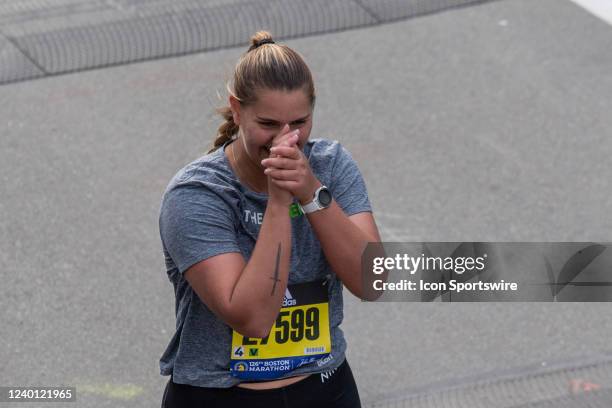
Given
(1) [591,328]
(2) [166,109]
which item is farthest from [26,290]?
(1) [591,328]

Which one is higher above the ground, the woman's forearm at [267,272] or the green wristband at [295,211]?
the green wristband at [295,211]

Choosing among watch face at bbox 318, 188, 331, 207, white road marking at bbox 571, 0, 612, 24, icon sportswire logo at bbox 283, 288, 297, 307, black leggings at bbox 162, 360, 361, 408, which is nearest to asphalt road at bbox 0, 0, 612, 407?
white road marking at bbox 571, 0, 612, 24

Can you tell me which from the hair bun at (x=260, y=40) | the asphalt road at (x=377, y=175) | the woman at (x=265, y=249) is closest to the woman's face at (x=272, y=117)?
the woman at (x=265, y=249)

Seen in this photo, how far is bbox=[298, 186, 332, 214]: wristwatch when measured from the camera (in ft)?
8.31

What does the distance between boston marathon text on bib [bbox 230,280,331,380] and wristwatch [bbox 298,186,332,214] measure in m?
0.26

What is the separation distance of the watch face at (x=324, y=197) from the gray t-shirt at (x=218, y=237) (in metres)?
0.16

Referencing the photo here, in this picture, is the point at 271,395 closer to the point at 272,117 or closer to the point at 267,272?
the point at 267,272

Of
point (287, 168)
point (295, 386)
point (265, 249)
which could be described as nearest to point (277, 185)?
point (287, 168)

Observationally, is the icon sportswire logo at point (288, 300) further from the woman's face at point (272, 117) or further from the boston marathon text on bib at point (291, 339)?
the woman's face at point (272, 117)

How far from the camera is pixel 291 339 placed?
107 inches

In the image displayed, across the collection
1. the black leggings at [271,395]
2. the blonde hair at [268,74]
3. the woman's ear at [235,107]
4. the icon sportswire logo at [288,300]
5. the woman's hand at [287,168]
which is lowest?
the black leggings at [271,395]

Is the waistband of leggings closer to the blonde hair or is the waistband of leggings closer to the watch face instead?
the watch face

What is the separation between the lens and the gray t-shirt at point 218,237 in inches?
101

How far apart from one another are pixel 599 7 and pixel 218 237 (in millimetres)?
6732
